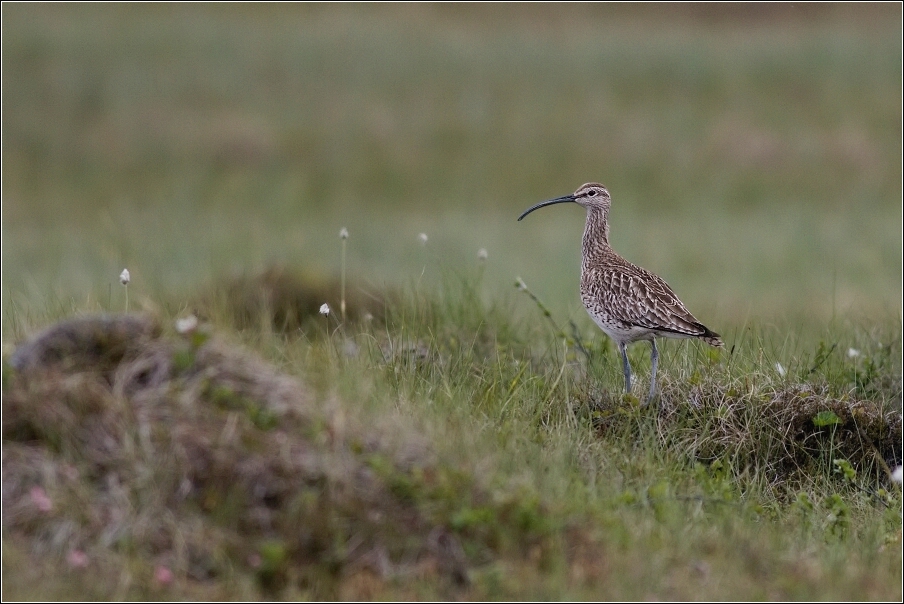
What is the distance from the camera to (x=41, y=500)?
5.00 m

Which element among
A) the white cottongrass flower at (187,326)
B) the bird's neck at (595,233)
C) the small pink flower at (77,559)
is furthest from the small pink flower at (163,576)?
the bird's neck at (595,233)

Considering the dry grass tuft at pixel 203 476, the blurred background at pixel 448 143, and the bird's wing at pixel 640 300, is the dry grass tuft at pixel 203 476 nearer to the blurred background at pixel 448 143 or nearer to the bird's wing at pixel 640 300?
the bird's wing at pixel 640 300

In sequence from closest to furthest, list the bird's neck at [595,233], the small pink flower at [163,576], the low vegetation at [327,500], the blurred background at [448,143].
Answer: the small pink flower at [163,576] → the low vegetation at [327,500] → the bird's neck at [595,233] → the blurred background at [448,143]

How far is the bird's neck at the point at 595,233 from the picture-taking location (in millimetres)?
8320

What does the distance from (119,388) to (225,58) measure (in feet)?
73.9

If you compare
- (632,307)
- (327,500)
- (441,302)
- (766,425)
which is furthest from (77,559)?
(441,302)

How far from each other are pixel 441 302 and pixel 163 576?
4.10 meters

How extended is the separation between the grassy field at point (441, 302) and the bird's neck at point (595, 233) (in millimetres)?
526

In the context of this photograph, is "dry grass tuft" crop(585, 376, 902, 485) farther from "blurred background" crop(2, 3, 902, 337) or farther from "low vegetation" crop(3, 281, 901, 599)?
"blurred background" crop(2, 3, 902, 337)

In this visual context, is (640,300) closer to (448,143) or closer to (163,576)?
(163,576)

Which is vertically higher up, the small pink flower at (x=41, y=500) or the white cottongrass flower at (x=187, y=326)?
the white cottongrass flower at (x=187, y=326)

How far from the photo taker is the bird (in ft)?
23.1

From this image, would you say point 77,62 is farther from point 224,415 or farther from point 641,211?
point 224,415

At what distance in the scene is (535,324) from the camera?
917 cm
